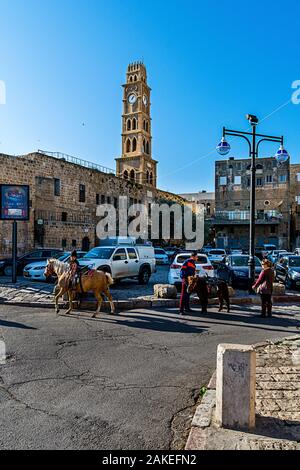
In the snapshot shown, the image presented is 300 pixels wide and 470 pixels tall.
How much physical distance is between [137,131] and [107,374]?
6903cm

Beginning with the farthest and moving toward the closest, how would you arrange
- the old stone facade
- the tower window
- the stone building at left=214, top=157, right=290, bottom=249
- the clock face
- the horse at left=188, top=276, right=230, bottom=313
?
the clock face < the stone building at left=214, top=157, right=290, bottom=249 < the tower window < the old stone facade < the horse at left=188, top=276, right=230, bottom=313

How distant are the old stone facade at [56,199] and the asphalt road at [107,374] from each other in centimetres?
2242

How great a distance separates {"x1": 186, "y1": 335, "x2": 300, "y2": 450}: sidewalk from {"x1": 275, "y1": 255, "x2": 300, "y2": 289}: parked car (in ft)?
36.1

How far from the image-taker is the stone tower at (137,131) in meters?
68.6

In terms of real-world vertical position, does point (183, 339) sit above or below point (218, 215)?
below

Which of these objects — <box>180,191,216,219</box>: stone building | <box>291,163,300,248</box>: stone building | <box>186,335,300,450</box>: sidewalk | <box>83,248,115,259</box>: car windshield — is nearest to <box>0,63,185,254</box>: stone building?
<box>83,248,115,259</box>: car windshield

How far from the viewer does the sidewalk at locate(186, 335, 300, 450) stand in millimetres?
3434

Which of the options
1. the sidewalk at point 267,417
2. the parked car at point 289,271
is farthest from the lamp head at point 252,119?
the sidewalk at point 267,417

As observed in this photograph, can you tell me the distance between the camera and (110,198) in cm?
4550

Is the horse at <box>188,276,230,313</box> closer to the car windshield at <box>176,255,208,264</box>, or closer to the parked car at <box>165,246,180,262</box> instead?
the car windshield at <box>176,255,208,264</box>

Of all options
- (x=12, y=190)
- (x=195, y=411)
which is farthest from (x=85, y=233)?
(x=195, y=411)

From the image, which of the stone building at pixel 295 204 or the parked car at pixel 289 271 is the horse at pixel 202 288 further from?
the stone building at pixel 295 204

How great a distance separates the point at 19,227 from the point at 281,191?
38957mm
